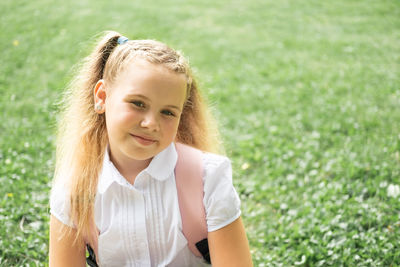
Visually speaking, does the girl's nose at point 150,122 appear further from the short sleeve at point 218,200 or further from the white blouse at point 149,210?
the short sleeve at point 218,200

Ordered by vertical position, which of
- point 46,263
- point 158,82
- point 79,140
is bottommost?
point 46,263

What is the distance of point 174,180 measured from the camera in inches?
72.7

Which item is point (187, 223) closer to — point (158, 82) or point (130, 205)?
point (130, 205)

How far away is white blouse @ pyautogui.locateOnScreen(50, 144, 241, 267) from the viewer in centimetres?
180

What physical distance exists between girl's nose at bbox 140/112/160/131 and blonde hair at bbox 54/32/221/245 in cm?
22

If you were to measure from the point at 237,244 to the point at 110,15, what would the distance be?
6.68m

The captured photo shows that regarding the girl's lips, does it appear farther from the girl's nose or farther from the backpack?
the backpack

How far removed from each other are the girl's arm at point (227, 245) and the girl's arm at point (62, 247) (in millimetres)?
612

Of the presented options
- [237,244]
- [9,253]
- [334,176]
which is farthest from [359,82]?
[9,253]

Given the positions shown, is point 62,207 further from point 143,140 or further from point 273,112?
point 273,112

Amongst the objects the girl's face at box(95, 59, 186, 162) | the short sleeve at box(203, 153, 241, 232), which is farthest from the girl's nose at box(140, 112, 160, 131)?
the short sleeve at box(203, 153, 241, 232)

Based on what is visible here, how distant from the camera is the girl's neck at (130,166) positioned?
187 centimetres

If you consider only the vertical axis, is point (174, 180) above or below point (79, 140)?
below

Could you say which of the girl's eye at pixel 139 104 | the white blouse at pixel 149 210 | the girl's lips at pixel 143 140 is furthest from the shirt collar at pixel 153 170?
the girl's eye at pixel 139 104
